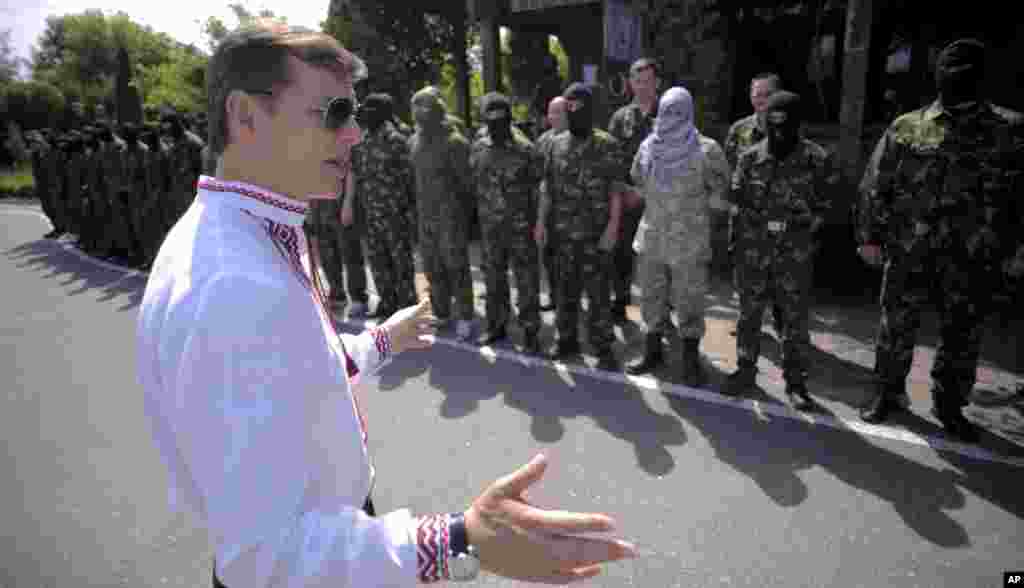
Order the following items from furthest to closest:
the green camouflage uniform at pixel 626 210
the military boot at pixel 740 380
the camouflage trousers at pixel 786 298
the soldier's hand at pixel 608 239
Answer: the green camouflage uniform at pixel 626 210 < the soldier's hand at pixel 608 239 < the military boot at pixel 740 380 < the camouflage trousers at pixel 786 298

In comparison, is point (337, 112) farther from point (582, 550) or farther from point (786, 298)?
point (786, 298)

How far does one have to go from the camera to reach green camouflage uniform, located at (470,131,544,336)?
5227 mm

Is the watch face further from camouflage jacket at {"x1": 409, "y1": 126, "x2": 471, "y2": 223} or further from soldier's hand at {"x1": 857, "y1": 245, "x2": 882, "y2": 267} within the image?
camouflage jacket at {"x1": 409, "y1": 126, "x2": 471, "y2": 223}

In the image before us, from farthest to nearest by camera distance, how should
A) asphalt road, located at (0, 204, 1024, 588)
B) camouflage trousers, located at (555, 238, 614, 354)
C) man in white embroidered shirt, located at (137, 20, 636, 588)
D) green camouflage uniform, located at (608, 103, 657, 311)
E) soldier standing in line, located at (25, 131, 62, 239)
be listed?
soldier standing in line, located at (25, 131, 62, 239) < green camouflage uniform, located at (608, 103, 657, 311) < camouflage trousers, located at (555, 238, 614, 354) < asphalt road, located at (0, 204, 1024, 588) < man in white embroidered shirt, located at (137, 20, 636, 588)

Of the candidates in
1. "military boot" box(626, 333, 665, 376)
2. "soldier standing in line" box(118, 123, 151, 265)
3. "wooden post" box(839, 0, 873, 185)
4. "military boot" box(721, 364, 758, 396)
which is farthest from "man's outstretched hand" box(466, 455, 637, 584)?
"soldier standing in line" box(118, 123, 151, 265)

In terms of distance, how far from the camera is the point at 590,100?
469cm

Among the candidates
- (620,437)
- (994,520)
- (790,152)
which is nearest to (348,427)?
(620,437)

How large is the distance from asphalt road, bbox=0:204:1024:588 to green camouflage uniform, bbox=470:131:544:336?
27.7 inches

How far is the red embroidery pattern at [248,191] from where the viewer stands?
1.14 metres

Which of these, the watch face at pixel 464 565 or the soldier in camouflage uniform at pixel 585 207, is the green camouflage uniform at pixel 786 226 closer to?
the soldier in camouflage uniform at pixel 585 207

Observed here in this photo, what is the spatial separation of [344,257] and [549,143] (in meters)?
2.94

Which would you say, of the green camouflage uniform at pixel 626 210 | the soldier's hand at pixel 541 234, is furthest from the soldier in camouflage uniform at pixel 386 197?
the green camouflage uniform at pixel 626 210

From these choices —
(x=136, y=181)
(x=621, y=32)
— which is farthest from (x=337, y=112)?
(x=136, y=181)

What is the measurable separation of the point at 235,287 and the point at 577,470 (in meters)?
2.85
